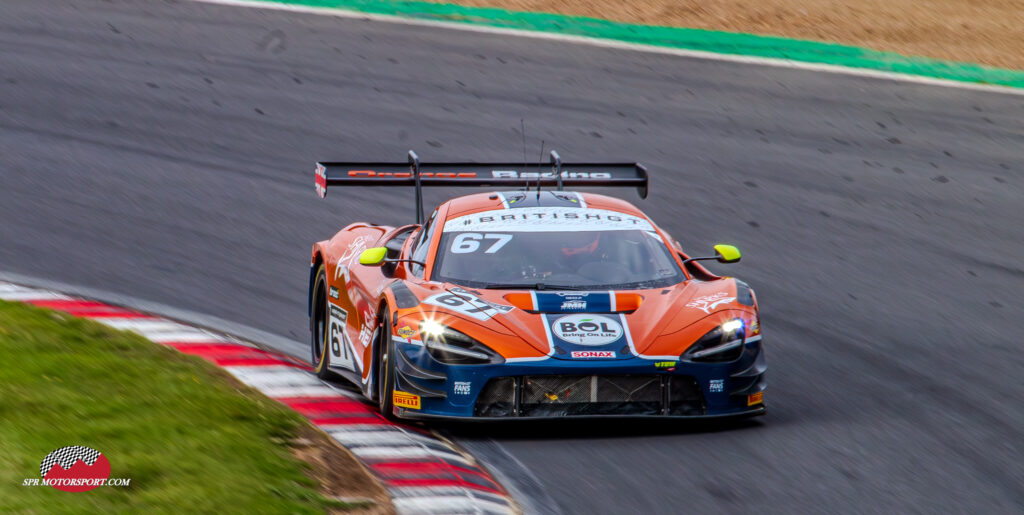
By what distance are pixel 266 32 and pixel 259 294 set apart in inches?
369

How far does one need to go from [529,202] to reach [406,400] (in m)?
2.04

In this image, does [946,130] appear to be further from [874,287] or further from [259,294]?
[259,294]

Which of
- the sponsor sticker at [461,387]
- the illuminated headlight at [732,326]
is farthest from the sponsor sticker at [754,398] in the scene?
the sponsor sticker at [461,387]

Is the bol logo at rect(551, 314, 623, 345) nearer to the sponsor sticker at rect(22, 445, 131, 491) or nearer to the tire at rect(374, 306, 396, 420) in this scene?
the tire at rect(374, 306, 396, 420)

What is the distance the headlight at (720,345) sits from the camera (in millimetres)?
7736

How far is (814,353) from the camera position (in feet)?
32.6

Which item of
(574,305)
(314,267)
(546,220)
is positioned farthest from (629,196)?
(574,305)

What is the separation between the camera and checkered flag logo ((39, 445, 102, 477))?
19.3ft

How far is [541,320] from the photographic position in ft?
25.7

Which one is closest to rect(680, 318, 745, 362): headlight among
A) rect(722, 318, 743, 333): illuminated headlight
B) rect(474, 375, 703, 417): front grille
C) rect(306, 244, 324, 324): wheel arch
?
rect(722, 318, 743, 333): illuminated headlight

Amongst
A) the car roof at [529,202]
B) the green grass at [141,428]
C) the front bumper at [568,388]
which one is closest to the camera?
the green grass at [141,428]

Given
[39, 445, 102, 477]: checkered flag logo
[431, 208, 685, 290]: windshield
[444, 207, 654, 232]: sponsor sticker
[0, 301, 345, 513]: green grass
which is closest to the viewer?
[0, 301, 345, 513]: green grass

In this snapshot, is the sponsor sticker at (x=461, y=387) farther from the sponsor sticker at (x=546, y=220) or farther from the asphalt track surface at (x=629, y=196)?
the sponsor sticker at (x=546, y=220)

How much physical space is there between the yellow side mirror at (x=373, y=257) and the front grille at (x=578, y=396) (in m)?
1.43
